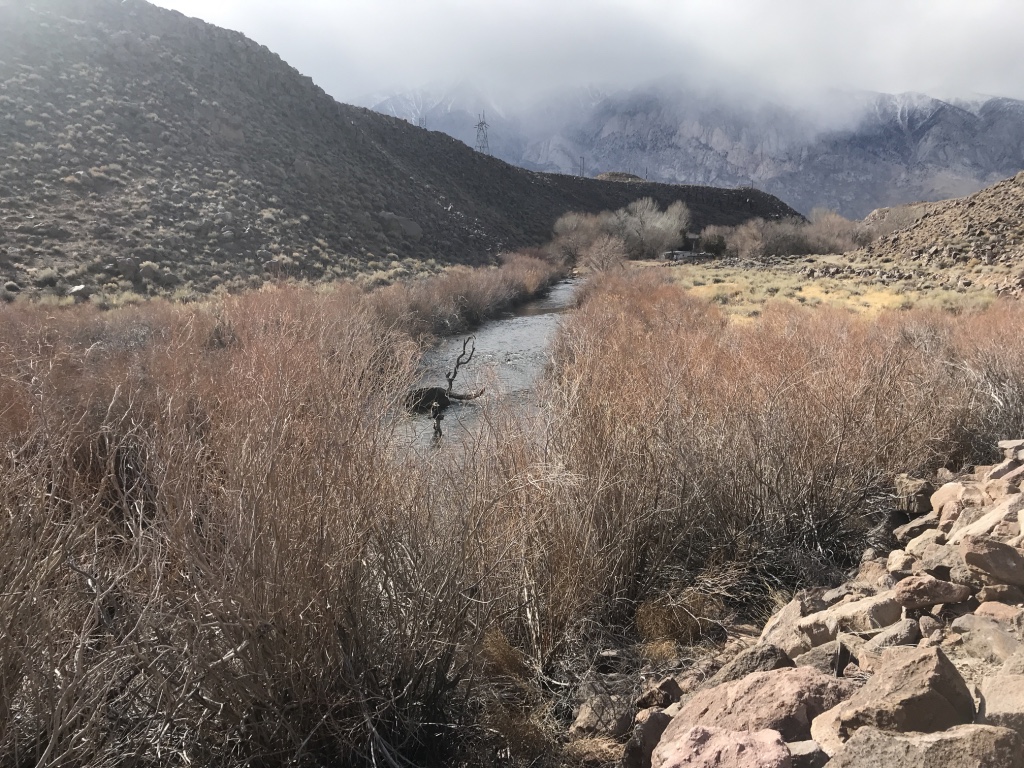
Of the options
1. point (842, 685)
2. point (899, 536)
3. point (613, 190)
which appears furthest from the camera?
point (613, 190)

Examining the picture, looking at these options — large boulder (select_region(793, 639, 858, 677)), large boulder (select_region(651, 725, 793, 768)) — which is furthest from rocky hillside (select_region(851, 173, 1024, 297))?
large boulder (select_region(651, 725, 793, 768))

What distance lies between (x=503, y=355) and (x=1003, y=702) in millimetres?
16558

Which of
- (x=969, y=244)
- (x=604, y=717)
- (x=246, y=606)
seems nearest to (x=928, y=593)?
(x=604, y=717)

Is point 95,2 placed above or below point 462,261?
above

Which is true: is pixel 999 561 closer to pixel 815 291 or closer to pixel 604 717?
pixel 604 717

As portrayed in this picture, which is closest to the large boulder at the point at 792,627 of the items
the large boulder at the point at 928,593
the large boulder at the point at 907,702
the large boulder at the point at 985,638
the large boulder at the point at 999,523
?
the large boulder at the point at 928,593

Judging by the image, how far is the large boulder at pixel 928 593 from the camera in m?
4.02

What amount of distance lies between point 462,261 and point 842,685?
33.7 m

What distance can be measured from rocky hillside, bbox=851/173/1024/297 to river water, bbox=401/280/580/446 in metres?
14.1

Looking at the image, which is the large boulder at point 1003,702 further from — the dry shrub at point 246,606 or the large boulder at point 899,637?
the dry shrub at point 246,606

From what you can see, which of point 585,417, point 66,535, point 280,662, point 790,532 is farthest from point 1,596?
point 790,532

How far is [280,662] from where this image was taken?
10.9ft

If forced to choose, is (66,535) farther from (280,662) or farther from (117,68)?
(117,68)

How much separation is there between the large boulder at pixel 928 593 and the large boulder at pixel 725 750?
6.18 feet
